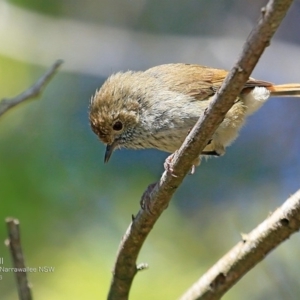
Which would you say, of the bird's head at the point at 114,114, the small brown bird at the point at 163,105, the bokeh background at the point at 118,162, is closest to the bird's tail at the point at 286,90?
the small brown bird at the point at 163,105

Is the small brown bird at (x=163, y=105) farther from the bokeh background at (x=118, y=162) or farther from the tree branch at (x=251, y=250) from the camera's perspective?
the bokeh background at (x=118, y=162)

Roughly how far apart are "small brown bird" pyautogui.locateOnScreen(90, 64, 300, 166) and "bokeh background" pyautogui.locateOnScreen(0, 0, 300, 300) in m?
1.26

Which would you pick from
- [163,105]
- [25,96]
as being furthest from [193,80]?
[25,96]

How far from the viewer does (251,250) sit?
3352 mm

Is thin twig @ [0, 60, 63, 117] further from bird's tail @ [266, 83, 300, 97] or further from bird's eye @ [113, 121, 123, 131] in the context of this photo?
bird's tail @ [266, 83, 300, 97]

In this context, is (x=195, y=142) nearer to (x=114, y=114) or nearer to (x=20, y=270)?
(x=20, y=270)

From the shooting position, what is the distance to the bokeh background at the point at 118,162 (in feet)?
19.7

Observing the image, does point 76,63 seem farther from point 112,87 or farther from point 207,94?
point 207,94

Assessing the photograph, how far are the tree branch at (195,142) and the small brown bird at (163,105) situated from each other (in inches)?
36.0

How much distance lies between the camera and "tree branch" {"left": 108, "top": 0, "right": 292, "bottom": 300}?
2236mm

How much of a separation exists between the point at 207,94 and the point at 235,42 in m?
2.23

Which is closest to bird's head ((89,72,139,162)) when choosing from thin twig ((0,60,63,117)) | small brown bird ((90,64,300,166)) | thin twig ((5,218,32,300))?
small brown bird ((90,64,300,166))

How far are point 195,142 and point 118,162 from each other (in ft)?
15.5

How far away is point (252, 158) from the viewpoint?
7.51m
